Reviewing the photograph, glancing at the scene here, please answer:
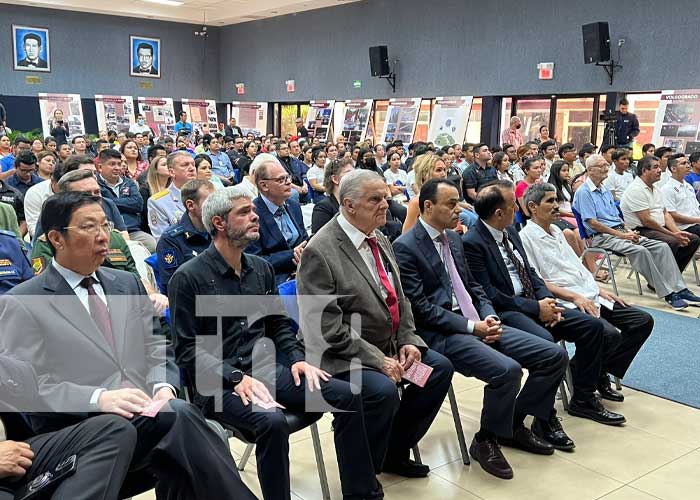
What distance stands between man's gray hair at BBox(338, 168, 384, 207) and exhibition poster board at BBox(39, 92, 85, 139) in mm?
16735

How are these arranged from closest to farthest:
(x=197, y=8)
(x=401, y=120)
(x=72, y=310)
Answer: (x=72, y=310)
(x=401, y=120)
(x=197, y=8)

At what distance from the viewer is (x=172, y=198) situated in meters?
5.00

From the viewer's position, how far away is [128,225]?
5.74m

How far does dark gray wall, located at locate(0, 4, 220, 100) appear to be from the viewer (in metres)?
18.7

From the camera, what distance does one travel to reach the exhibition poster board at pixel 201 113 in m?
20.0

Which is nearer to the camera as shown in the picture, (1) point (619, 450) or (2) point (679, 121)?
(1) point (619, 450)

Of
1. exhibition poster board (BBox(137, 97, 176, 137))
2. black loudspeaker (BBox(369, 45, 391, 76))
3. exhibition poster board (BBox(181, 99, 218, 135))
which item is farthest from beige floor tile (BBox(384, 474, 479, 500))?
exhibition poster board (BBox(181, 99, 218, 135))

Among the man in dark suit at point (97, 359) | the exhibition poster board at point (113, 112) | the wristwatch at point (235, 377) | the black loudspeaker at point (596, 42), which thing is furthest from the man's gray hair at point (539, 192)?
the exhibition poster board at point (113, 112)

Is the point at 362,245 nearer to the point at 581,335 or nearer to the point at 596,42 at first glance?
the point at 581,335

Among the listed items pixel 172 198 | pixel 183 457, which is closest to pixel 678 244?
pixel 172 198

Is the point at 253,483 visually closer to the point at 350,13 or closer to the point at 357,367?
the point at 357,367

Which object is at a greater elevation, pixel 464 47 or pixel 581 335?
pixel 464 47

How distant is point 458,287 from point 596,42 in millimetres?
9877

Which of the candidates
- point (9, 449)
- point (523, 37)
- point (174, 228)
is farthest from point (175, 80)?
point (9, 449)
